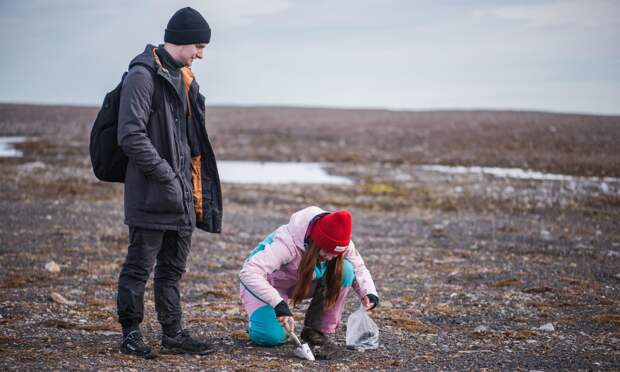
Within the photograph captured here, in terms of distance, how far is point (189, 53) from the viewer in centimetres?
535

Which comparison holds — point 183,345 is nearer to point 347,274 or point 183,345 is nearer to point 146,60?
point 347,274

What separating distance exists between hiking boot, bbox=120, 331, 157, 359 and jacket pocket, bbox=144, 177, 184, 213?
1.07 metres

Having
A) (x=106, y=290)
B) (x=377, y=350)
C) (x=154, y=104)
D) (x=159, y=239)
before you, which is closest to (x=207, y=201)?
(x=159, y=239)

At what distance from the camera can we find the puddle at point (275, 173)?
24641 millimetres

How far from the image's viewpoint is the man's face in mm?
5320

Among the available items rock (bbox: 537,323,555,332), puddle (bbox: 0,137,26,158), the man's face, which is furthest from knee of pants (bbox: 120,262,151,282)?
puddle (bbox: 0,137,26,158)

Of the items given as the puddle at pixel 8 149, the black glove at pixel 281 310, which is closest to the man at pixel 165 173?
the black glove at pixel 281 310

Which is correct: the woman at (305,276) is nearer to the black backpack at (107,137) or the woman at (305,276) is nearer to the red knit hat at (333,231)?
the red knit hat at (333,231)

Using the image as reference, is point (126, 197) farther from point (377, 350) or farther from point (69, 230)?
point (69, 230)

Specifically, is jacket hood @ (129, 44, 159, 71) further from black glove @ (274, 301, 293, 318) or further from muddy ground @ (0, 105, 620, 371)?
muddy ground @ (0, 105, 620, 371)

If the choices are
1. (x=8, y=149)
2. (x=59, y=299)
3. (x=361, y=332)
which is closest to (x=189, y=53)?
(x=361, y=332)

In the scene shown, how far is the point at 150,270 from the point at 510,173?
2286 cm

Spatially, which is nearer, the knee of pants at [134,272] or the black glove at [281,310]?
the knee of pants at [134,272]

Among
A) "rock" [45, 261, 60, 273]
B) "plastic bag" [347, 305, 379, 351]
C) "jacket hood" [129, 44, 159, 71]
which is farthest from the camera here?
"rock" [45, 261, 60, 273]
